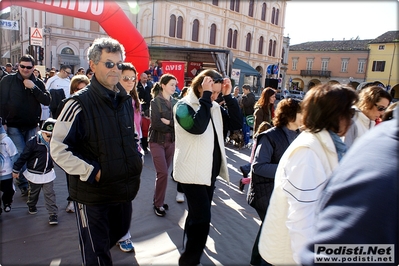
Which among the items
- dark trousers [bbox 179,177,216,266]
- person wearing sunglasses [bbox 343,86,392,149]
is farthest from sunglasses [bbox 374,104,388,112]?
dark trousers [bbox 179,177,216,266]

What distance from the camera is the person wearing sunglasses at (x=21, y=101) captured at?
409 cm

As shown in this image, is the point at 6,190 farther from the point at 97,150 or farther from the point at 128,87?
the point at 97,150

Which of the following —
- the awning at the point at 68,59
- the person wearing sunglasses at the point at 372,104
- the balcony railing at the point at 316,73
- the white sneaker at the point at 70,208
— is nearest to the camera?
the person wearing sunglasses at the point at 372,104

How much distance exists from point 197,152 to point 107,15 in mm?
5559

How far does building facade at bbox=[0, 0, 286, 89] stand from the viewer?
92.5 feet

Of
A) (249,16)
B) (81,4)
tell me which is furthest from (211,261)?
(249,16)

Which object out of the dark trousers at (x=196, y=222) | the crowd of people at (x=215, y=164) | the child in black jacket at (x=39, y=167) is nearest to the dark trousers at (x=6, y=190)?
the crowd of people at (x=215, y=164)

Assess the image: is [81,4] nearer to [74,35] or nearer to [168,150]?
[168,150]

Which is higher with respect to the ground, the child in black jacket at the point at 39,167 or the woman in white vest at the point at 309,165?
the woman in white vest at the point at 309,165

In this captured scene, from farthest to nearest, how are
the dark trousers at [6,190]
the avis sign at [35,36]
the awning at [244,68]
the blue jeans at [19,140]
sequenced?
the awning at [244,68] < the avis sign at [35,36] < the blue jeans at [19,140] < the dark trousers at [6,190]

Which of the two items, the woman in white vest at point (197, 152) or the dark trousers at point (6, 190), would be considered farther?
the dark trousers at point (6, 190)

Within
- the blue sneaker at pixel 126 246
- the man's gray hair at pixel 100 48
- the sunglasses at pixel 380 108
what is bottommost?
the blue sneaker at pixel 126 246

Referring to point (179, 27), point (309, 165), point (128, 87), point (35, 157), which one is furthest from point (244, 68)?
point (309, 165)

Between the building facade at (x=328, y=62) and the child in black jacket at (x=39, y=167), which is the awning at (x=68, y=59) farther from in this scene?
the building facade at (x=328, y=62)
